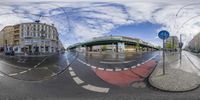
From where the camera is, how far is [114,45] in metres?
2.49

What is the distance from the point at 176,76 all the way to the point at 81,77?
1.53 metres

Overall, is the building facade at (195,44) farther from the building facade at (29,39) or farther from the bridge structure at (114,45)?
the building facade at (29,39)

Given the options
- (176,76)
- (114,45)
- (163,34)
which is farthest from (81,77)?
(176,76)

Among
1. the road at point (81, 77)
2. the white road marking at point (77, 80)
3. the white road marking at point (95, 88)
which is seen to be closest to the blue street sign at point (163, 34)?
the road at point (81, 77)

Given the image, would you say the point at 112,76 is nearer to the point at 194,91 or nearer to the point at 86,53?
the point at 86,53

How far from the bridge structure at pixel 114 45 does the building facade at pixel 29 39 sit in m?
0.27

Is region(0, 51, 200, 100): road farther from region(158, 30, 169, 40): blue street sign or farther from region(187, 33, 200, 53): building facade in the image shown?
region(187, 33, 200, 53): building facade

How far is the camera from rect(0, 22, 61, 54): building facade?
93.3 inches

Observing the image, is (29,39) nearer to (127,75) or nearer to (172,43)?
(127,75)

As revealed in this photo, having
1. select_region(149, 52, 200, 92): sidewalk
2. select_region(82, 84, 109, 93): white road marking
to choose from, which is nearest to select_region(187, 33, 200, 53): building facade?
select_region(149, 52, 200, 92): sidewalk

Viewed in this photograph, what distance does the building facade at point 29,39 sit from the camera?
2.37m

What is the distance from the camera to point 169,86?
3219mm

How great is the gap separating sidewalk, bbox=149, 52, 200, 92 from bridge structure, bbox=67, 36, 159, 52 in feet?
2.05

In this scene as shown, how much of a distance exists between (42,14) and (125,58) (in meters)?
1.28
